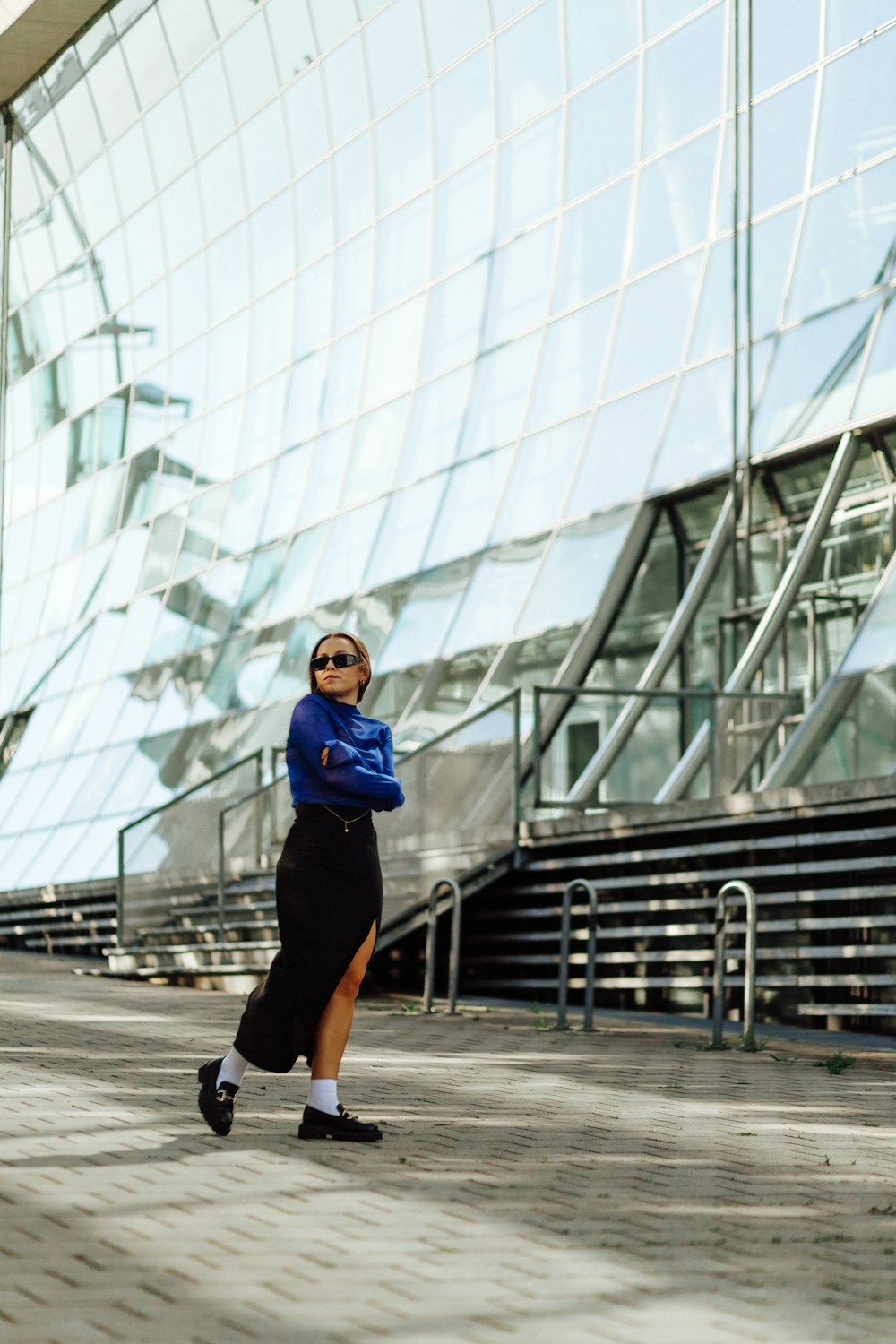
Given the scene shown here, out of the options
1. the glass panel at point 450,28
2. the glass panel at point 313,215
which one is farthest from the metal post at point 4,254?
the glass panel at point 450,28

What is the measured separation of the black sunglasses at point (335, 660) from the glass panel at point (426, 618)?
1596 cm

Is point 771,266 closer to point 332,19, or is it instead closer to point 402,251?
point 402,251

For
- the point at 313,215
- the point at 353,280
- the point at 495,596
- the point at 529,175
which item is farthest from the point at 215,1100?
the point at 313,215

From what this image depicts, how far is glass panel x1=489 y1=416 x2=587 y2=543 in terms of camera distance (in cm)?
2206

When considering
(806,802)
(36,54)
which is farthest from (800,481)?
(36,54)

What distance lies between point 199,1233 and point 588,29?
2061 centimetres

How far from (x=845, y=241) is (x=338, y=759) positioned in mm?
12793

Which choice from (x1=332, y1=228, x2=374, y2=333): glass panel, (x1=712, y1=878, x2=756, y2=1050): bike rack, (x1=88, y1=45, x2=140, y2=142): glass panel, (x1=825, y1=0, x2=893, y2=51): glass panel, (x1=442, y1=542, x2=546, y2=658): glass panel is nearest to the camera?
(x1=712, y1=878, x2=756, y2=1050): bike rack

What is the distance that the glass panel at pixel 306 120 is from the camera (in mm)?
29594

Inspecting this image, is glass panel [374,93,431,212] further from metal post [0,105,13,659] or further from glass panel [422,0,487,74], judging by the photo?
metal post [0,105,13,659]

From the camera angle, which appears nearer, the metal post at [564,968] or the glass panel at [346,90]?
the metal post at [564,968]

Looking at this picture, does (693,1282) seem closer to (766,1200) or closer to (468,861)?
(766,1200)

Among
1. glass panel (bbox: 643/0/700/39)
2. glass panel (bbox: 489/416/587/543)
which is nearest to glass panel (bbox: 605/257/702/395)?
glass panel (bbox: 489/416/587/543)

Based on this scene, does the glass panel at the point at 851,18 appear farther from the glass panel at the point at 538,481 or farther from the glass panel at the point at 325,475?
the glass panel at the point at 325,475
